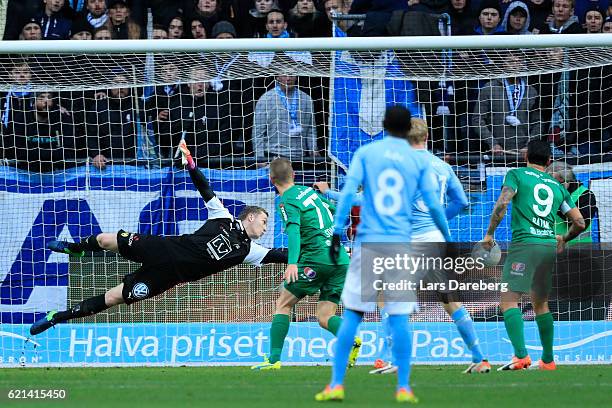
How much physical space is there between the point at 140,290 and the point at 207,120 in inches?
112

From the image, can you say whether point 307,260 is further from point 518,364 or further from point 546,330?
point 546,330

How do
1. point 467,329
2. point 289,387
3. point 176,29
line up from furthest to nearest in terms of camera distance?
point 176,29, point 467,329, point 289,387

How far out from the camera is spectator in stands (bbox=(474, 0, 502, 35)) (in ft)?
47.9

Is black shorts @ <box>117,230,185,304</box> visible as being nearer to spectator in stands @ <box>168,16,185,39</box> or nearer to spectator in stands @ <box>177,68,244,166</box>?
spectator in stands @ <box>177,68,244,166</box>

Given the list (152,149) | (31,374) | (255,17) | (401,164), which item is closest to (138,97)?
(152,149)

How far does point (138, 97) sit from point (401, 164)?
656cm

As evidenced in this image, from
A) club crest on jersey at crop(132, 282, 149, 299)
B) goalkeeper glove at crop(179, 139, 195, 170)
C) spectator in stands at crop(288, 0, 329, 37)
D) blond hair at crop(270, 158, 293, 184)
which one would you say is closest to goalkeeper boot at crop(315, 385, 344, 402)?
blond hair at crop(270, 158, 293, 184)

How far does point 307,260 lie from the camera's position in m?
10.9

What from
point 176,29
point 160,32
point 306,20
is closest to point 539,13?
point 306,20

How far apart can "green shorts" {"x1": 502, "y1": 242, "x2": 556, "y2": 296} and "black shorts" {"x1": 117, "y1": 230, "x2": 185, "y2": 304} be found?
3394mm

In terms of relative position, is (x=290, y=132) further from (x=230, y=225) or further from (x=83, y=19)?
(x=83, y=19)

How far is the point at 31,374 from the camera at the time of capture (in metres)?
10.3

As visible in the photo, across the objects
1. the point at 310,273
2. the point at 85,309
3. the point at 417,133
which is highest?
the point at 417,133

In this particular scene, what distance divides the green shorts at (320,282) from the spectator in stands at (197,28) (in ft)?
15.9
